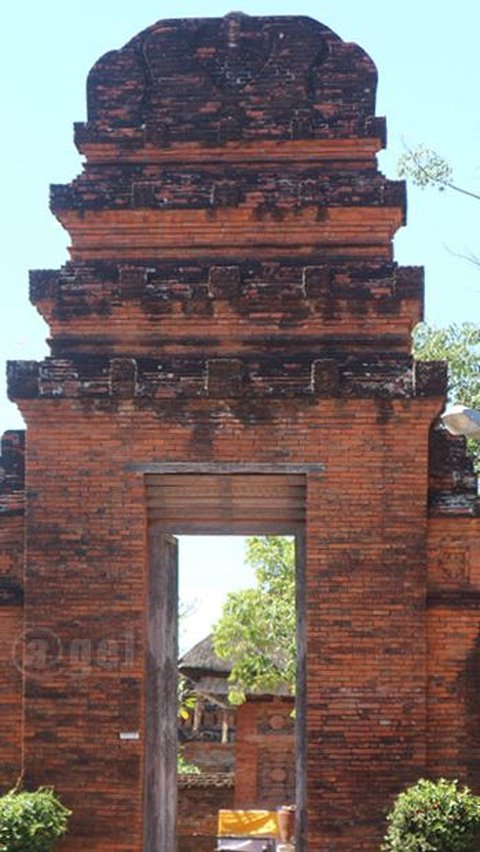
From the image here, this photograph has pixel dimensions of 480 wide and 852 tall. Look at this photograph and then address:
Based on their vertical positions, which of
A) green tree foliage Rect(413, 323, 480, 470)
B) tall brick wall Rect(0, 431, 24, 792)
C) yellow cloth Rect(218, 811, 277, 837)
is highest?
Answer: green tree foliage Rect(413, 323, 480, 470)

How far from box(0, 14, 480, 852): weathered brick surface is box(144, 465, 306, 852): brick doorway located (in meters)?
0.29

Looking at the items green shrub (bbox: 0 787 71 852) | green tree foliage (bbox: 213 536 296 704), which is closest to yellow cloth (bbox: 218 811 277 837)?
green tree foliage (bbox: 213 536 296 704)

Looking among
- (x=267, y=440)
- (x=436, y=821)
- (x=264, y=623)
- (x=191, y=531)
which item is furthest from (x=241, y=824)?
(x=436, y=821)

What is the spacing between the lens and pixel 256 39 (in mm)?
15977

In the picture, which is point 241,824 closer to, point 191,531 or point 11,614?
point 191,531

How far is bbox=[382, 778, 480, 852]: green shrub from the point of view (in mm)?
13062

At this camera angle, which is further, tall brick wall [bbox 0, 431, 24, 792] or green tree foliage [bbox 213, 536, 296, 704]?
green tree foliage [bbox 213, 536, 296, 704]

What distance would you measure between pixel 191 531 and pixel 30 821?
3.42 m

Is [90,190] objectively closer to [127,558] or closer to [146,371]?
[146,371]

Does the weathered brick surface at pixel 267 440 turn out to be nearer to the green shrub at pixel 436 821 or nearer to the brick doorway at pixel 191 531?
the brick doorway at pixel 191 531

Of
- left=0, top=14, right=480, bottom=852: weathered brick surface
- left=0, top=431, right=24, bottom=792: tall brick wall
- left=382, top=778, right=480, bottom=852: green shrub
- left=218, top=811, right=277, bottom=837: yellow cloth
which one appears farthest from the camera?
left=218, top=811, right=277, bottom=837: yellow cloth

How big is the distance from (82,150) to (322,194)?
2406 millimetres

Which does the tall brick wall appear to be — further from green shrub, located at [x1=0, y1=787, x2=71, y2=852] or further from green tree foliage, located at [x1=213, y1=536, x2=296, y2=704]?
green tree foliage, located at [x1=213, y1=536, x2=296, y2=704]

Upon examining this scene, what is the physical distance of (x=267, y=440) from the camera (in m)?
14.7
